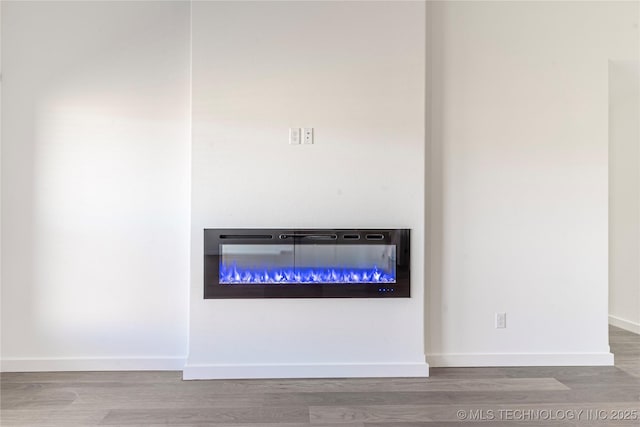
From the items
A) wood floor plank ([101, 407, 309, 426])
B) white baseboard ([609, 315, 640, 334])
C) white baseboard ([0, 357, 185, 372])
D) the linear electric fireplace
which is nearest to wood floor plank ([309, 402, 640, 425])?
wood floor plank ([101, 407, 309, 426])

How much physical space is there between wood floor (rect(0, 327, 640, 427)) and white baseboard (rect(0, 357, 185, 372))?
65 millimetres

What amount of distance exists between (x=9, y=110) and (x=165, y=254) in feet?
4.95

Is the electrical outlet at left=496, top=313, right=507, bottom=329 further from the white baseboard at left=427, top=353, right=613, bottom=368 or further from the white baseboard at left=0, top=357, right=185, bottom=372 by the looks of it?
the white baseboard at left=0, top=357, right=185, bottom=372

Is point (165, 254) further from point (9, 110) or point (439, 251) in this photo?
point (439, 251)

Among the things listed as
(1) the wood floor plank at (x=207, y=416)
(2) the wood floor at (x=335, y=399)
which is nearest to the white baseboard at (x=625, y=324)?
(2) the wood floor at (x=335, y=399)

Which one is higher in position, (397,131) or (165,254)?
(397,131)

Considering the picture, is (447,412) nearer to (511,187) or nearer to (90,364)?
(511,187)

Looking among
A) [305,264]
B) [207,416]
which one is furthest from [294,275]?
[207,416]

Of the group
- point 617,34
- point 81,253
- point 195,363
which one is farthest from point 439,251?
point 81,253

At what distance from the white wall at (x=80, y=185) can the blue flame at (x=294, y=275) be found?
25.4 inches

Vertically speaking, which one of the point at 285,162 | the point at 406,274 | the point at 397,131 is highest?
the point at 397,131

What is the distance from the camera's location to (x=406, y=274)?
274 centimetres

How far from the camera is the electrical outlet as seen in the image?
2916mm

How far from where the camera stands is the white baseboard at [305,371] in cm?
266
